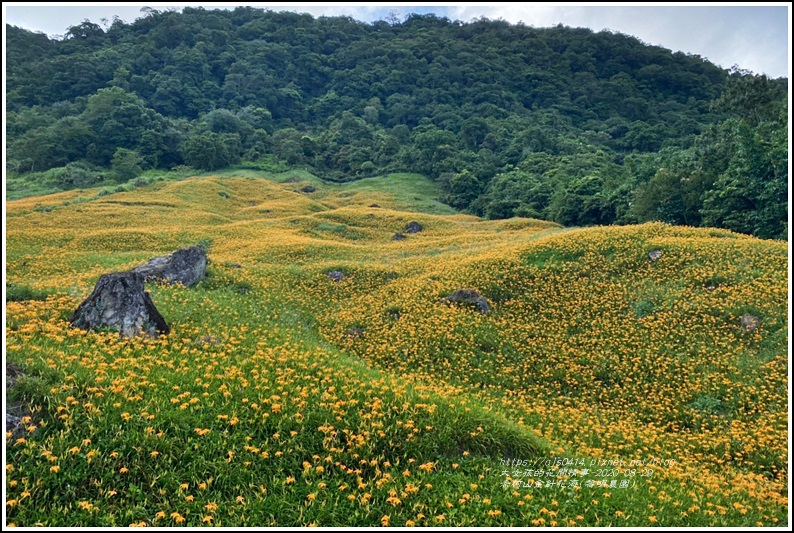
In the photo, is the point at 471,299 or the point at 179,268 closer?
the point at 471,299

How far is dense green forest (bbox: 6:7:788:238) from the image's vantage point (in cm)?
4375

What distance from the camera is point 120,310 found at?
1132 cm

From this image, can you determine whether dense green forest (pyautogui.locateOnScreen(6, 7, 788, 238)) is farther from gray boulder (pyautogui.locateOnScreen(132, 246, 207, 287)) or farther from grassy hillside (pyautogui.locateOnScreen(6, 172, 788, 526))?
gray boulder (pyautogui.locateOnScreen(132, 246, 207, 287))

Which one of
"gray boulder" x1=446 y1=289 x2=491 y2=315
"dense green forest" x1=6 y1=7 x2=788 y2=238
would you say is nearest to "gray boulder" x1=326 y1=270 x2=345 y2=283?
"gray boulder" x1=446 y1=289 x2=491 y2=315

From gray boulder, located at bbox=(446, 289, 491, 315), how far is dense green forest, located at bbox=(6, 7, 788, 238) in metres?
23.3

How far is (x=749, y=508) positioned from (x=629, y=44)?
687 feet

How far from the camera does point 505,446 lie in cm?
848

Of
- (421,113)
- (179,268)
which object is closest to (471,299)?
(179,268)

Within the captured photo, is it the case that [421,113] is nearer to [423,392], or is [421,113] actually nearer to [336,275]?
[336,275]

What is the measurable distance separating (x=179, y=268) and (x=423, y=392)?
46.1 feet

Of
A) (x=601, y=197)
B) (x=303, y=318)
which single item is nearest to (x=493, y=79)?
(x=601, y=197)

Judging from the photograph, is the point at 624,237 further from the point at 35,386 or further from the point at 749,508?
the point at 35,386

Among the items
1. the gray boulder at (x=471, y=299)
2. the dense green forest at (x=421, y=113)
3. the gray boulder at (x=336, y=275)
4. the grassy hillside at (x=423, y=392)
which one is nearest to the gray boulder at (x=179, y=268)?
the grassy hillside at (x=423, y=392)

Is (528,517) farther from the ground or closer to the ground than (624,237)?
closer to the ground
